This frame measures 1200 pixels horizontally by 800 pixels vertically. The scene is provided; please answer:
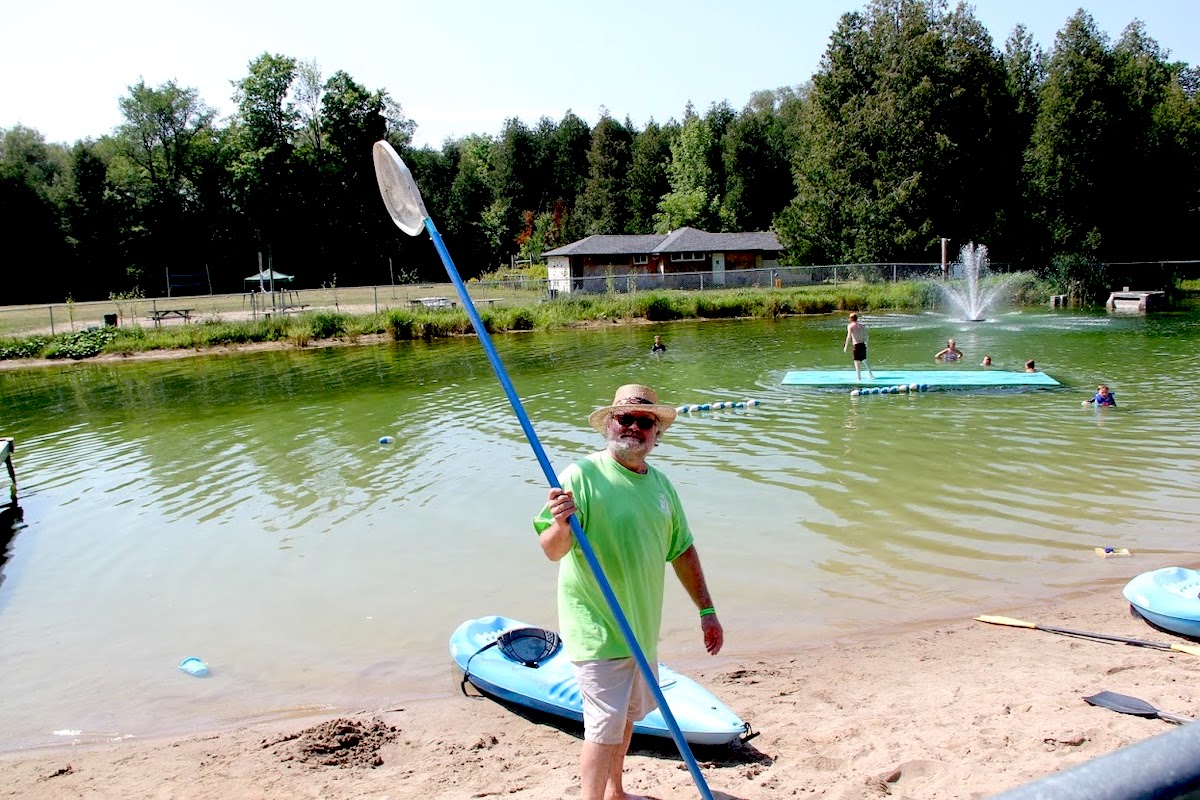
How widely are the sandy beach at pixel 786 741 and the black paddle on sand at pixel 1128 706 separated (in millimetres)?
56

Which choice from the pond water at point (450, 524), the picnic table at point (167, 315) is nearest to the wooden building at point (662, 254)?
A: the picnic table at point (167, 315)

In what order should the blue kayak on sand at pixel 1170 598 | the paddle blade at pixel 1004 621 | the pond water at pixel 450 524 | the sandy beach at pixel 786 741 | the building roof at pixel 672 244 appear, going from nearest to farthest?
1. the sandy beach at pixel 786 741
2. the blue kayak on sand at pixel 1170 598
3. the paddle blade at pixel 1004 621
4. the pond water at pixel 450 524
5. the building roof at pixel 672 244

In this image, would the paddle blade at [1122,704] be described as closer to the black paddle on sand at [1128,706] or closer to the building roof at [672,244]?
the black paddle on sand at [1128,706]

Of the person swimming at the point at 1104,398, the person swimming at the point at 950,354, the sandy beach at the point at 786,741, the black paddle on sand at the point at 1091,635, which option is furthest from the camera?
the person swimming at the point at 950,354

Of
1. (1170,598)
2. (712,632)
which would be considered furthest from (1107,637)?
(712,632)

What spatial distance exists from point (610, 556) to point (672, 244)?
55.9 m

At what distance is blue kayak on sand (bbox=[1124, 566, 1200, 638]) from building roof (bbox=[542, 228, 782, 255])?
51797 millimetres

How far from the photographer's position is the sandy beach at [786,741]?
4.61m

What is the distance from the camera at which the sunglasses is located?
3.73 metres

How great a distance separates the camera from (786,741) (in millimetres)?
5047

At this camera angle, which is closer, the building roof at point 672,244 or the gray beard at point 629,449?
the gray beard at point 629,449

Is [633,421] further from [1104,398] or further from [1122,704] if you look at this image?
[1104,398]

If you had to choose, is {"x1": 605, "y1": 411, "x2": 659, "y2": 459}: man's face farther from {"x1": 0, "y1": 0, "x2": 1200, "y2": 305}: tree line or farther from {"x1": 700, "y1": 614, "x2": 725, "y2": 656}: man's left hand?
{"x1": 0, "y1": 0, "x2": 1200, "y2": 305}: tree line

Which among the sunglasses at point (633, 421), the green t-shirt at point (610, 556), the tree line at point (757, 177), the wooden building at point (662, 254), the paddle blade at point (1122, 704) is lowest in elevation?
the paddle blade at point (1122, 704)
